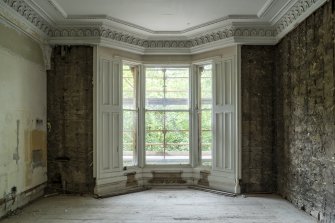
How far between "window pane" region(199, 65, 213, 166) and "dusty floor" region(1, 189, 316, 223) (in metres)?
1.00

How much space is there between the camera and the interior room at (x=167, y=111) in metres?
4.60

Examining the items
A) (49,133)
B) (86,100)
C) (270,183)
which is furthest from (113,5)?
(270,183)

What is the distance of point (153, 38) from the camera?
264 inches

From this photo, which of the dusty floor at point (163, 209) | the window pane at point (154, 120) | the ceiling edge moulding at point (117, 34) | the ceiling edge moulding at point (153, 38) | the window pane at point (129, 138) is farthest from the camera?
the window pane at point (154, 120)

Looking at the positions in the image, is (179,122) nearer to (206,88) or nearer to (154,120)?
(154,120)

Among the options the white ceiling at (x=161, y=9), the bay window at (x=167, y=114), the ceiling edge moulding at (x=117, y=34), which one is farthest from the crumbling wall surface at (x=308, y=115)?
the bay window at (x=167, y=114)

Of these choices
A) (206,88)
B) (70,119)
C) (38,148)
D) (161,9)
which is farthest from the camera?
(206,88)

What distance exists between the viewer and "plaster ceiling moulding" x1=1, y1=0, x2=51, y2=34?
14.8 ft

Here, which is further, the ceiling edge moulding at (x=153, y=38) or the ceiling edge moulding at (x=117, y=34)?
the ceiling edge moulding at (x=117, y=34)

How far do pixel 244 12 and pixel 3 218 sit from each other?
444 cm

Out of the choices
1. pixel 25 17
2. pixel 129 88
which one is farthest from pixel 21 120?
pixel 129 88

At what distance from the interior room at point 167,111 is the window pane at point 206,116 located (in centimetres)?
3

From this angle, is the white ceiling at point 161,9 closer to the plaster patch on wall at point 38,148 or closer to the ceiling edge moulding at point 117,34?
the ceiling edge moulding at point 117,34

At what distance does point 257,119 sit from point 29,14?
3.93 metres
